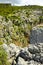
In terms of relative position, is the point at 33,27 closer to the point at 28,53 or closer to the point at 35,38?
the point at 35,38

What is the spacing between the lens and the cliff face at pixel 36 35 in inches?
2815

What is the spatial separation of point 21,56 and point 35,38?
30851mm

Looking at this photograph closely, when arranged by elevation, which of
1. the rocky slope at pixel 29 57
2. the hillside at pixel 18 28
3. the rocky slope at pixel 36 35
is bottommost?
the rocky slope at pixel 36 35

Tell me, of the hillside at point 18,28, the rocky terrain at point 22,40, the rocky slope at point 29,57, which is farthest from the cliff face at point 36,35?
the rocky slope at point 29,57

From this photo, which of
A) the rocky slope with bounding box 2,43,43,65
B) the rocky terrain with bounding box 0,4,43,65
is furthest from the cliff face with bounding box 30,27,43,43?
the rocky slope with bounding box 2,43,43,65

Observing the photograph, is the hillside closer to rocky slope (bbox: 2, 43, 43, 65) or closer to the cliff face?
the cliff face

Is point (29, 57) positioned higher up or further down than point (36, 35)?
higher up

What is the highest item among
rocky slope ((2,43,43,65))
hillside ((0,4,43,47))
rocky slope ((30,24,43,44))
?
rocky slope ((2,43,43,65))

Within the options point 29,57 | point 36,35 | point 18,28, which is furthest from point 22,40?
point 29,57

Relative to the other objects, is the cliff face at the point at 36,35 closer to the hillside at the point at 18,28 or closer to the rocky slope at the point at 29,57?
the hillside at the point at 18,28

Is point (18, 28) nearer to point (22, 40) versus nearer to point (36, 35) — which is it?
point (22, 40)

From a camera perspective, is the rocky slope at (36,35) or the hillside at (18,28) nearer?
the hillside at (18,28)

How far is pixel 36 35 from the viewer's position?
7262cm

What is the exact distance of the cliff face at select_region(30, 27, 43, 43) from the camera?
7150 centimetres
